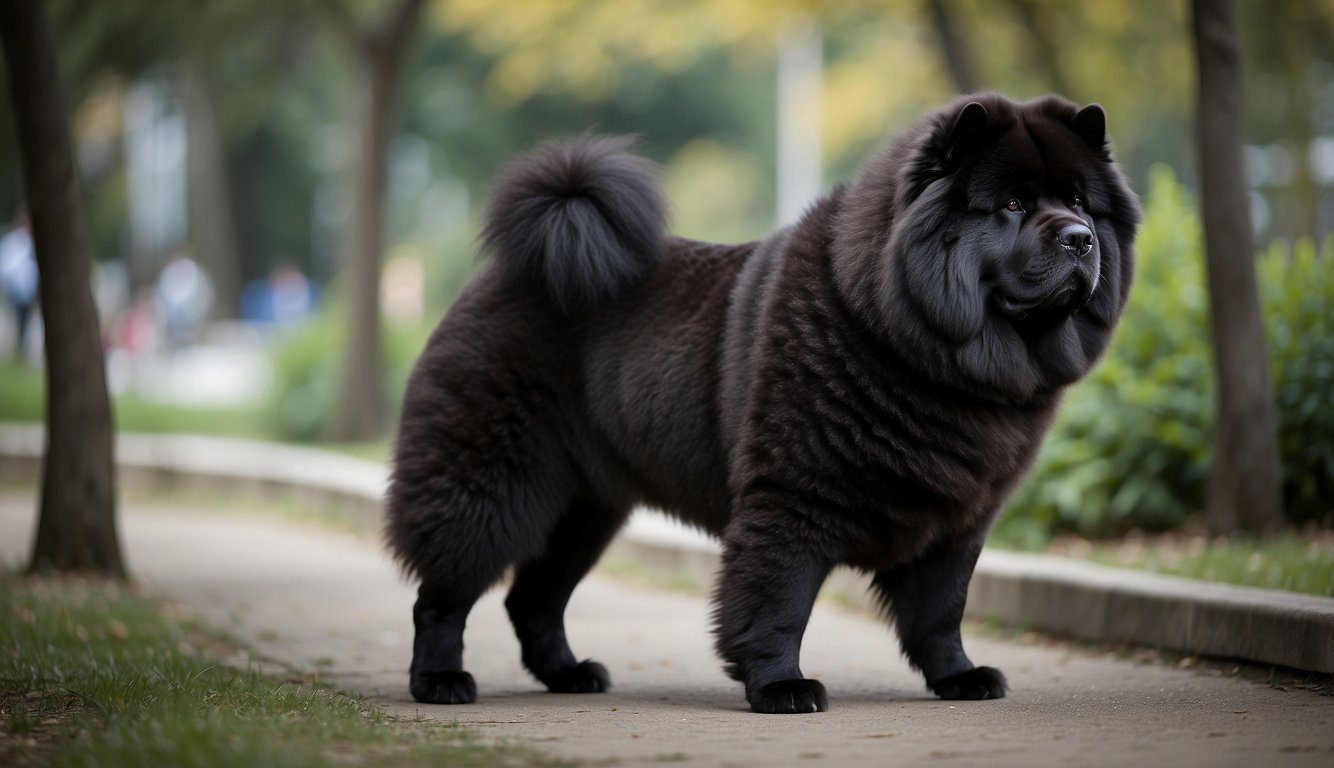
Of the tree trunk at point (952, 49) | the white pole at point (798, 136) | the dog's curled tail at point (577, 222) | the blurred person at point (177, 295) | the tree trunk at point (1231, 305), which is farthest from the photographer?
the white pole at point (798, 136)

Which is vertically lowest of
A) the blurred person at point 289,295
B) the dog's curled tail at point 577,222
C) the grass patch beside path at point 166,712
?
the grass patch beside path at point 166,712

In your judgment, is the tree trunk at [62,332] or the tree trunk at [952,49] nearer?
the tree trunk at [62,332]

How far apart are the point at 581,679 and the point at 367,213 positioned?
10.8 metres

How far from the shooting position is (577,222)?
5.61 metres

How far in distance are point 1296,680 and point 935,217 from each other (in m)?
2.07

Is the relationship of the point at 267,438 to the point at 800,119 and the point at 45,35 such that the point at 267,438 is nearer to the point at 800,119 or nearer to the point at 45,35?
the point at 45,35

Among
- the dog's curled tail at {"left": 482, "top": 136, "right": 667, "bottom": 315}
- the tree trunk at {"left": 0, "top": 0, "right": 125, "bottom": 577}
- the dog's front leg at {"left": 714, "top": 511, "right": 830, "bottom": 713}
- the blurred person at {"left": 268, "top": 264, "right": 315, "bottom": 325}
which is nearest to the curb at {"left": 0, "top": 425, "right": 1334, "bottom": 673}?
the dog's front leg at {"left": 714, "top": 511, "right": 830, "bottom": 713}

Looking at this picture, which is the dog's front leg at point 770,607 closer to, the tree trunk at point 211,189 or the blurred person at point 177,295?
the blurred person at point 177,295

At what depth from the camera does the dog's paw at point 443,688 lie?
5.39 metres

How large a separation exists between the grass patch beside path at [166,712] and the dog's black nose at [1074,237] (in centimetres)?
218

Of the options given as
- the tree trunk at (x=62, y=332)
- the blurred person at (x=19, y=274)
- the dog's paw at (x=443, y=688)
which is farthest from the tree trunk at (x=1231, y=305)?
the blurred person at (x=19, y=274)

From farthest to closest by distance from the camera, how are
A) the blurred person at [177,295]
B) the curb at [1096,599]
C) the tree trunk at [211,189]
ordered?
the tree trunk at [211,189] → the blurred person at [177,295] → the curb at [1096,599]

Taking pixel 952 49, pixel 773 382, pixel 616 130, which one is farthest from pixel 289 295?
pixel 773 382

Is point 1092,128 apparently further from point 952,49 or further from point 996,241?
point 952,49
